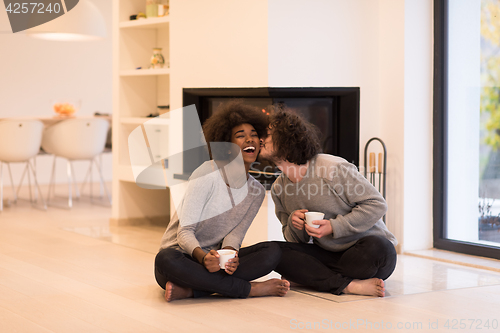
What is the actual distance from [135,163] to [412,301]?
250 cm

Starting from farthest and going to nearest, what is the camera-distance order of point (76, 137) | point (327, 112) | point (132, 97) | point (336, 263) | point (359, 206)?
point (76, 137)
point (132, 97)
point (327, 112)
point (336, 263)
point (359, 206)

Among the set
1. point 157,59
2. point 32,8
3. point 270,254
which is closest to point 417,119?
point 270,254

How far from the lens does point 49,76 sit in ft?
24.2

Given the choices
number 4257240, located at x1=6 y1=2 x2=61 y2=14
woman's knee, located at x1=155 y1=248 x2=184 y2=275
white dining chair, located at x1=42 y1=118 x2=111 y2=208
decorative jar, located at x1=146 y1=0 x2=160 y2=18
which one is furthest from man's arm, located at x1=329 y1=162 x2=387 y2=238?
number 4257240, located at x1=6 y1=2 x2=61 y2=14

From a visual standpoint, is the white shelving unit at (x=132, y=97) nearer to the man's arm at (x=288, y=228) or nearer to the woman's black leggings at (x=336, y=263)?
the man's arm at (x=288, y=228)

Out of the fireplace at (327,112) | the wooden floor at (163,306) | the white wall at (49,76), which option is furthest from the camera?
the white wall at (49,76)

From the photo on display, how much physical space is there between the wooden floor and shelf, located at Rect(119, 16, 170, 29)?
162 centimetres

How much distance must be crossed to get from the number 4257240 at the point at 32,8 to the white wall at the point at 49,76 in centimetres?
13

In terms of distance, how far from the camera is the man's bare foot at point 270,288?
240 centimetres

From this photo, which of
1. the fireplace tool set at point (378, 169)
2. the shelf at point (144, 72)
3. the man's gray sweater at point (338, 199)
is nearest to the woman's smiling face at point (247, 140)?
the man's gray sweater at point (338, 199)

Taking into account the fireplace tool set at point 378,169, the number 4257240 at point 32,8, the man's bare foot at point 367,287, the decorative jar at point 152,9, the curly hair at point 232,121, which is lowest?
the man's bare foot at point 367,287

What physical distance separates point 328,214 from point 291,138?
343 mm

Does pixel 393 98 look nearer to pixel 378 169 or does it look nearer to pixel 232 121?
pixel 378 169

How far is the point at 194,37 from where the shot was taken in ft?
12.2
